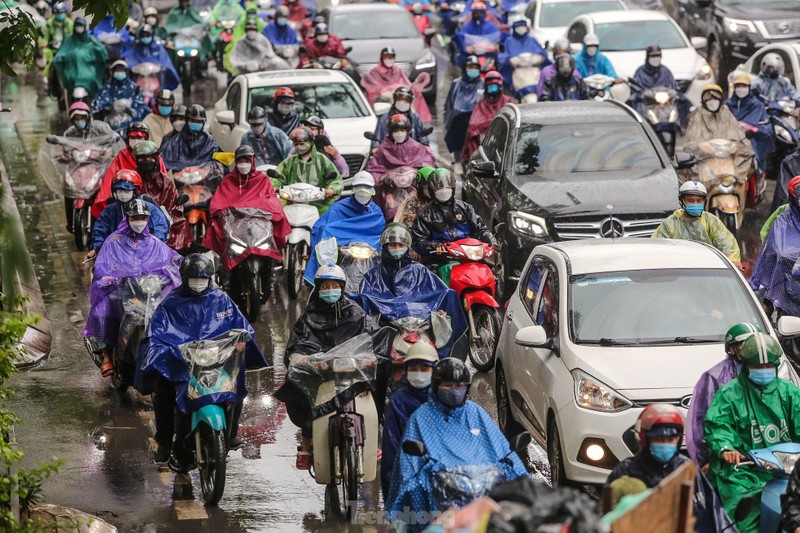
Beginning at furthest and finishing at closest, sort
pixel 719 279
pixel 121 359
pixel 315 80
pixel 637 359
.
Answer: pixel 315 80 → pixel 121 359 → pixel 719 279 → pixel 637 359

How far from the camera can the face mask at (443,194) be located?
575 inches

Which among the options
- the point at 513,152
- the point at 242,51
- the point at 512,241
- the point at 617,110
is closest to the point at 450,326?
the point at 512,241

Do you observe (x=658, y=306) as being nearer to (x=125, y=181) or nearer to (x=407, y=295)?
(x=407, y=295)

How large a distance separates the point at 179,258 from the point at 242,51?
14642mm

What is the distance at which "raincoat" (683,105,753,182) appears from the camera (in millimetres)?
18719

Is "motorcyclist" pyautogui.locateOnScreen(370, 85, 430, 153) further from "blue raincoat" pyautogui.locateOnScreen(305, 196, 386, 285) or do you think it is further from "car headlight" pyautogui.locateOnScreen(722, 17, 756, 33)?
"car headlight" pyautogui.locateOnScreen(722, 17, 756, 33)

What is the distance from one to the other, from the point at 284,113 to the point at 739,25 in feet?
30.6

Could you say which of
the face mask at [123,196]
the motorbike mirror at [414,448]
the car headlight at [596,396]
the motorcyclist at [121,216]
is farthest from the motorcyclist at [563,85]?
the motorbike mirror at [414,448]

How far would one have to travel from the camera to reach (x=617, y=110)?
1736cm

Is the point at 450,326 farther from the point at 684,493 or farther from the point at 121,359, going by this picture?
the point at 684,493

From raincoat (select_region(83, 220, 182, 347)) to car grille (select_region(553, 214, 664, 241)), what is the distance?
12.8ft

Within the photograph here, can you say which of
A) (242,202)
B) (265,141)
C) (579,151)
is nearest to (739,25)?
(265,141)

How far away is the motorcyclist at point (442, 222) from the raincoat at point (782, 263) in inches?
91.9

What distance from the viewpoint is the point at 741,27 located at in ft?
87.1
